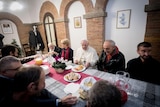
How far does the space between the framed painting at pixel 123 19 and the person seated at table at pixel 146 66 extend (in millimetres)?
1268

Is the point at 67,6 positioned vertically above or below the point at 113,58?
above

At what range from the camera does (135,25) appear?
2.68 metres

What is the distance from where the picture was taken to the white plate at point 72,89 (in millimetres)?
1128

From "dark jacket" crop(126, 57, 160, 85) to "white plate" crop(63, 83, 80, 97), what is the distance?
1.08m

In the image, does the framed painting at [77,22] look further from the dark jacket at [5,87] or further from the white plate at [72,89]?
the dark jacket at [5,87]

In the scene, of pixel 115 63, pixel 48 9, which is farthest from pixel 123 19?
pixel 48 9

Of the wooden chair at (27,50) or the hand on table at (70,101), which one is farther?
the wooden chair at (27,50)

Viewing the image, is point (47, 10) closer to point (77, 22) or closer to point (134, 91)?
point (77, 22)

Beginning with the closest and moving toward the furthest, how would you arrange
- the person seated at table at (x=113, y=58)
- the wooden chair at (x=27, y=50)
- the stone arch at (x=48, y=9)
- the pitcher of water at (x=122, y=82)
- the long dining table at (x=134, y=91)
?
the long dining table at (x=134, y=91)
the pitcher of water at (x=122, y=82)
the person seated at table at (x=113, y=58)
the stone arch at (x=48, y=9)
the wooden chair at (x=27, y=50)

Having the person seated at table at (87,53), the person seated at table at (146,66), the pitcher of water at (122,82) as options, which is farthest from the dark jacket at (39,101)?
the person seated at table at (146,66)

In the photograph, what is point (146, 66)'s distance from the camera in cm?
168

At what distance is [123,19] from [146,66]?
1584 mm

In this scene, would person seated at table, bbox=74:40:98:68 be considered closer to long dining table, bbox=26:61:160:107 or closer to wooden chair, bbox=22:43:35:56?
long dining table, bbox=26:61:160:107

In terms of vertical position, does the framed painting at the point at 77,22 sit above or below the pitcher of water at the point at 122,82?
above
